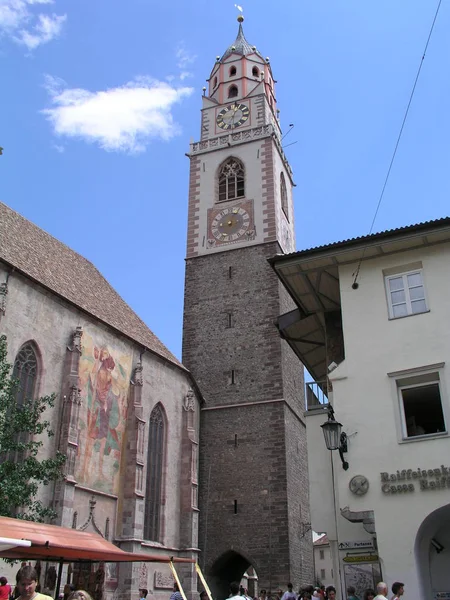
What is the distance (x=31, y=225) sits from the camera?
2291 centimetres

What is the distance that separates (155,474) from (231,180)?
580 inches

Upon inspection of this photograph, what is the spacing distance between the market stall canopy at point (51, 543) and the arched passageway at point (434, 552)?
180 inches

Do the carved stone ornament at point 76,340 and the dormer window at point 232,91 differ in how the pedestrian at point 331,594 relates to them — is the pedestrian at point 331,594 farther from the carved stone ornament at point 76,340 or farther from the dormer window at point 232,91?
the dormer window at point 232,91

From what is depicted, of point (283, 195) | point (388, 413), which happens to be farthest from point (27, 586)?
point (283, 195)

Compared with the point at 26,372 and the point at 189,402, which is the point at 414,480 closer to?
the point at 26,372

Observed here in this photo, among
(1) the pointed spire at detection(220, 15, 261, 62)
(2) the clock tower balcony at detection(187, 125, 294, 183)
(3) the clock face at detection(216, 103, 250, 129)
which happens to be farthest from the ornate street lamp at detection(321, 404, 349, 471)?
(1) the pointed spire at detection(220, 15, 261, 62)

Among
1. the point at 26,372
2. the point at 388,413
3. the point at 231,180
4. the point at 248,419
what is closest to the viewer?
the point at 388,413

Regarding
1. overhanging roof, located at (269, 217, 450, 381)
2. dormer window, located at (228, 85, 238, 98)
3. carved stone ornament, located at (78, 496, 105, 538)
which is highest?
dormer window, located at (228, 85, 238, 98)

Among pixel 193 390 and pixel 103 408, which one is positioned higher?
pixel 193 390

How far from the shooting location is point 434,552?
10.8m

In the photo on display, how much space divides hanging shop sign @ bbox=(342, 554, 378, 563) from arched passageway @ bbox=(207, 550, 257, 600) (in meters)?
11.6

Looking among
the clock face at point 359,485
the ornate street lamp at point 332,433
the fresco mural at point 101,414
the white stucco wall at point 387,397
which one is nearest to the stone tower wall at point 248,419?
the fresco mural at point 101,414

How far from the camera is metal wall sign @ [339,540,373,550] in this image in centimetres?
1131

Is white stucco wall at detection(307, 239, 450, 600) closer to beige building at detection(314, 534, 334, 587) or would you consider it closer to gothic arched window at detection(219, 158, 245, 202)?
gothic arched window at detection(219, 158, 245, 202)
